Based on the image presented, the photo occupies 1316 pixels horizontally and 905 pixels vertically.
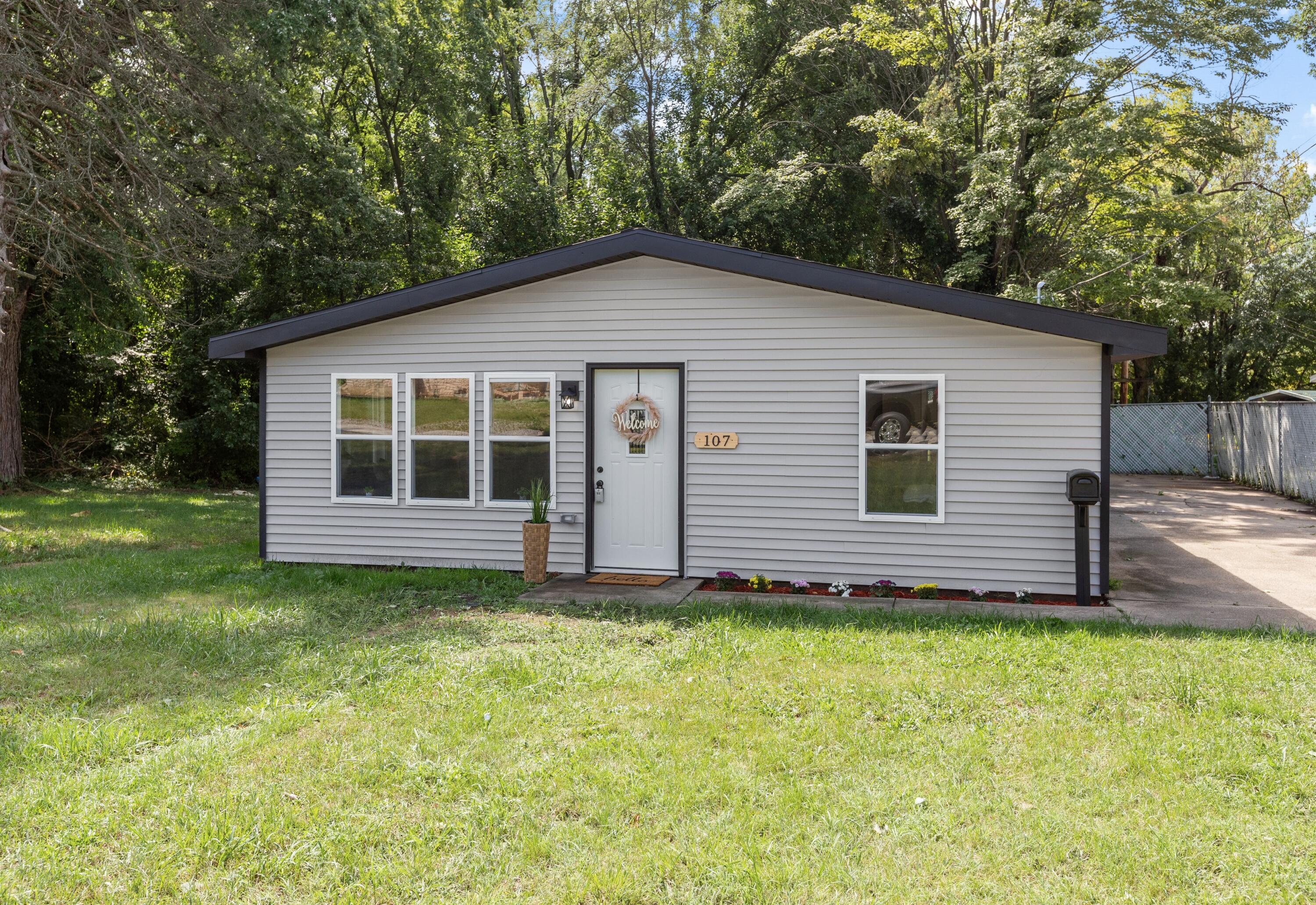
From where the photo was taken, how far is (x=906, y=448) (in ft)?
24.8

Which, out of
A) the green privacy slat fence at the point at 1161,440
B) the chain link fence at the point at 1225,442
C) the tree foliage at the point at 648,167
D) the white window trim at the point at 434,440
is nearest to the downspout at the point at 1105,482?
the white window trim at the point at 434,440

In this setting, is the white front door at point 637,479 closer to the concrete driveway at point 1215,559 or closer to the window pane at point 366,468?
the window pane at point 366,468

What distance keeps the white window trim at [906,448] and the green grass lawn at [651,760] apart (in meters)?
1.27

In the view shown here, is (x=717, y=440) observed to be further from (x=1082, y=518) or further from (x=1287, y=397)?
(x=1287, y=397)

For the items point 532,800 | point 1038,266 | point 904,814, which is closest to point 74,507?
point 532,800

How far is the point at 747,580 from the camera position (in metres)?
7.86

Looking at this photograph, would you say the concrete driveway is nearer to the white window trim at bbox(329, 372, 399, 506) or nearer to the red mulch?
the red mulch

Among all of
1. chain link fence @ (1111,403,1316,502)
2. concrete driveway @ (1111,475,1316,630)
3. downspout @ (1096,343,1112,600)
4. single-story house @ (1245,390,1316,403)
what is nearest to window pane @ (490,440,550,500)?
downspout @ (1096,343,1112,600)

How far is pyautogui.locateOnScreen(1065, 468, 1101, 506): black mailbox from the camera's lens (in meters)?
6.83

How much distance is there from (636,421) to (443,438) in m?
1.99

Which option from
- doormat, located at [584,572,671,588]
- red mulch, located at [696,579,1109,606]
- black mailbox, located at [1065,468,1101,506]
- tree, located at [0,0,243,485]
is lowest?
red mulch, located at [696,579,1109,606]

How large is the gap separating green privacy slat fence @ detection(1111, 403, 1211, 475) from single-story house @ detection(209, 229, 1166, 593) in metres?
14.6

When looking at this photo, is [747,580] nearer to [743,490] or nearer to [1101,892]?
[743,490]

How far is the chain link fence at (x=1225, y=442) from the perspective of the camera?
1478 centimetres
